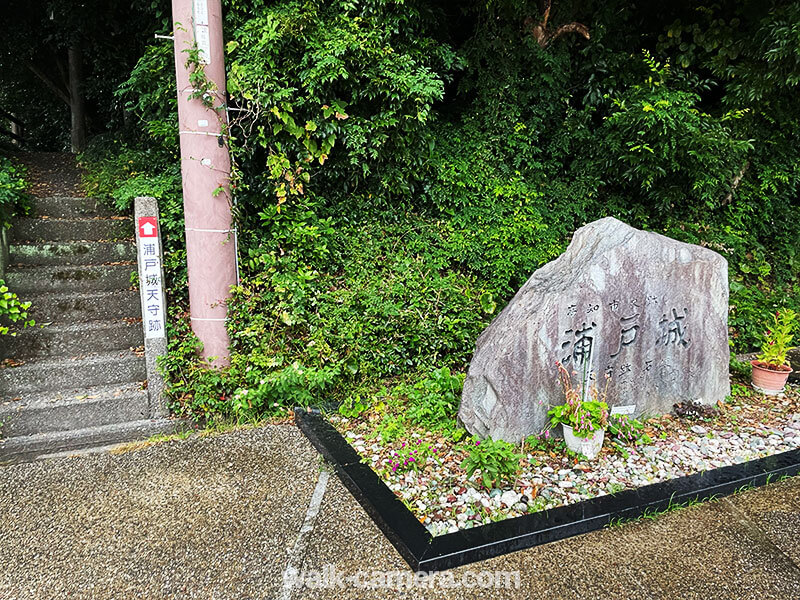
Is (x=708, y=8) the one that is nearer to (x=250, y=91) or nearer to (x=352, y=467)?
(x=250, y=91)

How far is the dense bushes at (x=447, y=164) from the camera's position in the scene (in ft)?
14.3

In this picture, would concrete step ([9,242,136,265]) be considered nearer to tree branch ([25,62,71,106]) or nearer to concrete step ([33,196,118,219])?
concrete step ([33,196,118,219])

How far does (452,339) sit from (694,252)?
2.24m

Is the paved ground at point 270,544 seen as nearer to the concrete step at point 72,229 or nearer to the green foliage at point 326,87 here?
the concrete step at point 72,229

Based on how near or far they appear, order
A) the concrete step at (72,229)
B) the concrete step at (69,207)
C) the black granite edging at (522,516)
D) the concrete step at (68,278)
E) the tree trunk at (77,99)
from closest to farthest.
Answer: the black granite edging at (522,516), the concrete step at (68,278), the concrete step at (72,229), the concrete step at (69,207), the tree trunk at (77,99)

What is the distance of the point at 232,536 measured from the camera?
2.66m

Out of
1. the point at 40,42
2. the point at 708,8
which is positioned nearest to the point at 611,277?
the point at 708,8

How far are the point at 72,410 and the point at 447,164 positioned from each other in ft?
15.1

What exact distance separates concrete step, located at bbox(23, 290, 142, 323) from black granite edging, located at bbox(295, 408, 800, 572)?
8.27ft

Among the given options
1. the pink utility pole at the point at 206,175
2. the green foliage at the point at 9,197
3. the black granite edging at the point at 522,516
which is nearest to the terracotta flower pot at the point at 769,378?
the black granite edging at the point at 522,516

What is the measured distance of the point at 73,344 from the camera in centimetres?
423

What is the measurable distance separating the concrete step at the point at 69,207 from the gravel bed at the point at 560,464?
11.9ft

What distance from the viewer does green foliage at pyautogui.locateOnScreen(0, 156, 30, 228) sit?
4.14 m

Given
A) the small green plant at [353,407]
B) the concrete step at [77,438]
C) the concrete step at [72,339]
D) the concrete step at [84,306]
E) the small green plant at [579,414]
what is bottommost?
the concrete step at [77,438]
